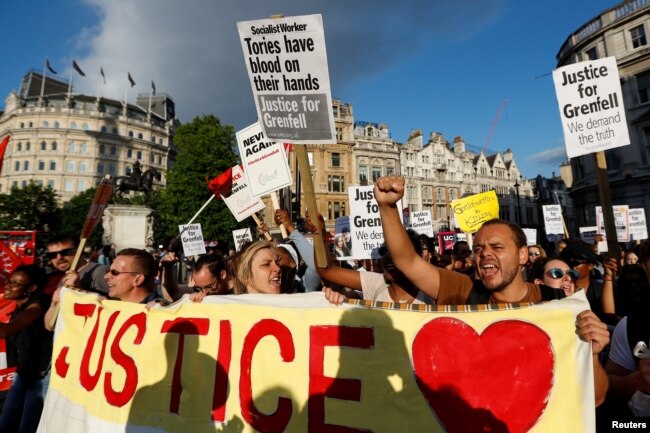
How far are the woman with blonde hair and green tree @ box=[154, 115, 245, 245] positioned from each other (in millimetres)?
31632

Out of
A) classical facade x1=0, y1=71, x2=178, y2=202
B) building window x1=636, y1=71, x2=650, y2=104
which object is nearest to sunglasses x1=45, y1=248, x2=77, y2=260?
building window x1=636, y1=71, x2=650, y2=104

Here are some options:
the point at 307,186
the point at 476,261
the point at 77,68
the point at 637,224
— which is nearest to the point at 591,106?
the point at 476,261

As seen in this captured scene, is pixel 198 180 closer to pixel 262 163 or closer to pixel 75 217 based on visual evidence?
pixel 262 163

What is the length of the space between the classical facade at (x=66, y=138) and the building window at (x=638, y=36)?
3142 inches

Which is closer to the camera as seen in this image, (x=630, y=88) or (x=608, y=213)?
(x=608, y=213)

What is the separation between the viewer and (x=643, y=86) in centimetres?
2608

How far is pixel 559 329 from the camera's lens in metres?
2.09

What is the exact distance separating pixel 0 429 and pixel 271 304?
121 inches

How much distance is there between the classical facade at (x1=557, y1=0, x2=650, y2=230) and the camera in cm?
2548

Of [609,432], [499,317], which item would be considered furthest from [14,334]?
[609,432]

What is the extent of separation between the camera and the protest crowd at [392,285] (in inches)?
85.5

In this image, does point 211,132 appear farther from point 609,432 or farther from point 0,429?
point 609,432

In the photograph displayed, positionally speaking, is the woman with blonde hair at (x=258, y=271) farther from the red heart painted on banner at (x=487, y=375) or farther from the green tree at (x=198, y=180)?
the green tree at (x=198, y=180)

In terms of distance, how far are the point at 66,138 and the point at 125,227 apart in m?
74.1
